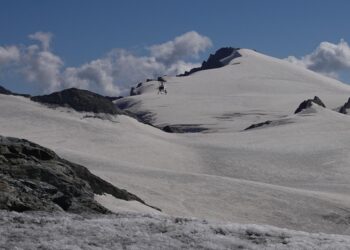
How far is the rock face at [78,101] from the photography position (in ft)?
214

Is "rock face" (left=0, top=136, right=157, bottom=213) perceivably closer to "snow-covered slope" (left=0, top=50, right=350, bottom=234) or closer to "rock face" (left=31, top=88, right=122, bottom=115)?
"snow-covered slope" (left=0, top=50, right=350, bottom=234)

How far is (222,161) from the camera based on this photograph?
47500mm

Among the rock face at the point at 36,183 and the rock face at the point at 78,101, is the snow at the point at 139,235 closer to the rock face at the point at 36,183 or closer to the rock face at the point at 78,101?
the rock face at the point at 36,183

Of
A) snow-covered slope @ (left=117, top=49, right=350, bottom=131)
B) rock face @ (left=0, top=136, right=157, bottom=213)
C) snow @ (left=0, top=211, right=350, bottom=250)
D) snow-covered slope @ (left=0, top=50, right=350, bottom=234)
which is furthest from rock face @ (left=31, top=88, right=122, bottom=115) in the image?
snow @ (left=0, top=211, right=350, bottom=250)

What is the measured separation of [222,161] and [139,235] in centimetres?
3566

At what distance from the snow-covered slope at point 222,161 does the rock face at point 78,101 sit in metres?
1.56

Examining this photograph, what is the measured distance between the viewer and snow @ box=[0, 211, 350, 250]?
449 inches

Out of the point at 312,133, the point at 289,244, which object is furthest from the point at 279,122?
the point at 289,244

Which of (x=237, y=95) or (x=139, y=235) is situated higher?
(x=237, y=95)

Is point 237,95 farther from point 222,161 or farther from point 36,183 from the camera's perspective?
point 36,183

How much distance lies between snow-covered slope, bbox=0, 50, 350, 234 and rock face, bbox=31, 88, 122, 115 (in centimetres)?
156

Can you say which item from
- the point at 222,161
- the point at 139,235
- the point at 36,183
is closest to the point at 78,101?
the point at 222,161

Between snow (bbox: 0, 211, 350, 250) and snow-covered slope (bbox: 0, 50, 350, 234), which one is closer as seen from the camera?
snow (bbox: 0, 211, 350, 250)

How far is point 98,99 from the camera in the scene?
6881 cm
